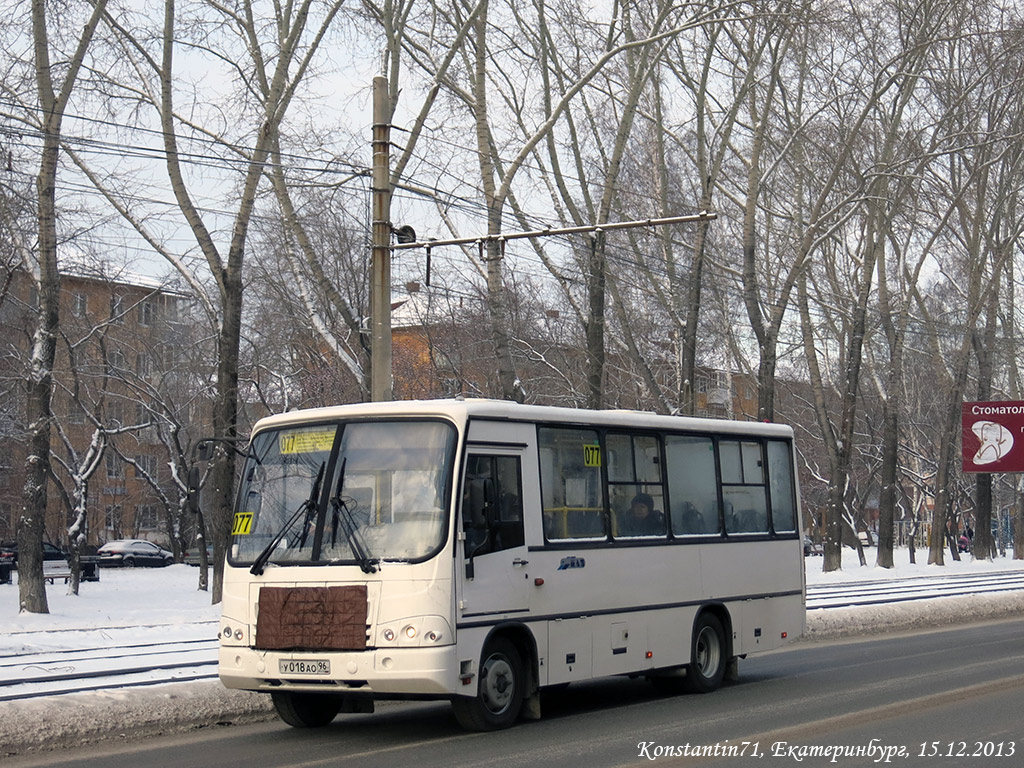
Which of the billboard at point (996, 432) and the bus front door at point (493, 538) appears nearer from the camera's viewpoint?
the bus front door at point (493, 538)

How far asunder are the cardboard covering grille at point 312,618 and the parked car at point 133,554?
171 feet

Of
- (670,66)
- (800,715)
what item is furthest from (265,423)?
(670,66)

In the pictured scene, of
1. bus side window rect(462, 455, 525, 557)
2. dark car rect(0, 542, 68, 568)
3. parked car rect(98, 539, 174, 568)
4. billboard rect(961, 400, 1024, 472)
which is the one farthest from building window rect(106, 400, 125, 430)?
bus side window rect(462, 455, 525, 557)

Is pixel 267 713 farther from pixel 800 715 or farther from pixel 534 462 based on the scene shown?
pixel 800 715

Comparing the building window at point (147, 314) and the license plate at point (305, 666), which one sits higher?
the building window at point (147, 314)

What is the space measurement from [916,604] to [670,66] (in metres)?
18.3

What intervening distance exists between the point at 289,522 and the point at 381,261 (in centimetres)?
721

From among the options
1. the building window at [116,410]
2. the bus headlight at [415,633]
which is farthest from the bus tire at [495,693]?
the building window at [116,410]

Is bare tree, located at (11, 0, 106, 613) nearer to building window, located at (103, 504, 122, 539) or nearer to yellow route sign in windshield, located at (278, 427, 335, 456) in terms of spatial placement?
yellow route sign in windshield, located at (278, 427, 335, 456)

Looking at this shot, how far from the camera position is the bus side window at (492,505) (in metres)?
10.8

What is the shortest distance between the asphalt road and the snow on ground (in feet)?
0.74

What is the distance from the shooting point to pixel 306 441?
11289 millimetres

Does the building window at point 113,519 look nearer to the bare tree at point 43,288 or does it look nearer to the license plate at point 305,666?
the bare tree at point 43,288

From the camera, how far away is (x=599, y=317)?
3155 cm
